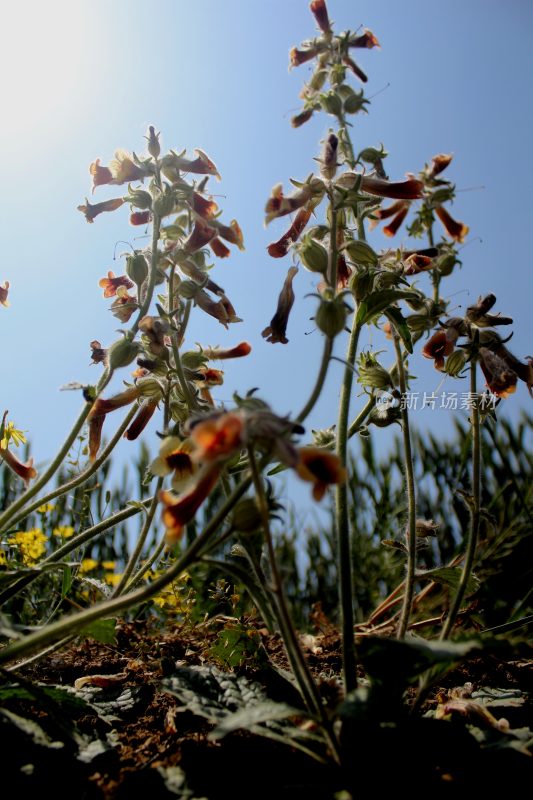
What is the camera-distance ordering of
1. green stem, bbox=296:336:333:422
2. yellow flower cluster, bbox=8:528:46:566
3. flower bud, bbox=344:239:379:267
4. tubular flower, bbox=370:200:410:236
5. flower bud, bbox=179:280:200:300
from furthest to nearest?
1. tubular flower, bbox=370:200:410:236
2. yellow flower cluster, bbox=8:528:46:566
3. flower bud, bbox=179:280:200:300
4. flower bud, bbox=344:239:379:267
5. green stem, bbox=296:336:333:422

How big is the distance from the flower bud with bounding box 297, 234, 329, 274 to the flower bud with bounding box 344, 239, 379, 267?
7 cm

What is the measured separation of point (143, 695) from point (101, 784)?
41 cm

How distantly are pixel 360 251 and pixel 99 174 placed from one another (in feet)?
2.27

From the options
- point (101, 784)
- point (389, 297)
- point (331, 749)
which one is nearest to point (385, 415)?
point (389, 297)

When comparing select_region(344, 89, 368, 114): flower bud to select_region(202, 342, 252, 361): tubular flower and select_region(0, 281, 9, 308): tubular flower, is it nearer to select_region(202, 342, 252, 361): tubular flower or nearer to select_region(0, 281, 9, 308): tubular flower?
select_region(202, 342, 252, 361): tubular flower

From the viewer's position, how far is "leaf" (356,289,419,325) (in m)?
1.25

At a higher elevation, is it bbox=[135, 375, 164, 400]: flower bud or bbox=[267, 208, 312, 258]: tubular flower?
bbox=[267, 208, 312, 258]: tubular flower

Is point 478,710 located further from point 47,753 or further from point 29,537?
point 29,537

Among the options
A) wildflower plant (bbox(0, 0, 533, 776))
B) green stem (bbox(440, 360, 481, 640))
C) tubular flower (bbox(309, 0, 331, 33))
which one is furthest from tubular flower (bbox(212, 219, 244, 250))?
tubular flower (bbox(309, 0, 331, 33))

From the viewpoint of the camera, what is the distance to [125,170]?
4.94ft

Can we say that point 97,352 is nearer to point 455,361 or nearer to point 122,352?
point 122,352

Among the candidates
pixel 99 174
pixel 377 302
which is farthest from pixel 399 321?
pixel 99 174

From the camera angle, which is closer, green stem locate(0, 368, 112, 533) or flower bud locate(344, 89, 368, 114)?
green stem locate(0, 368, 112, 533)

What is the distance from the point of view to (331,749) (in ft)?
3.16
